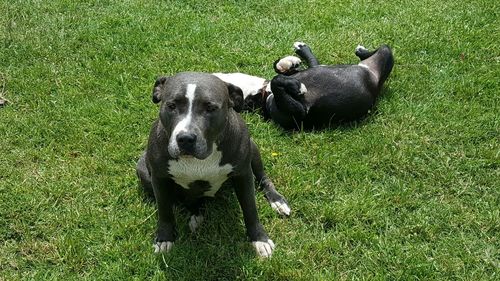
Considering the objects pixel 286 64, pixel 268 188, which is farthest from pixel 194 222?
pixel 286 64

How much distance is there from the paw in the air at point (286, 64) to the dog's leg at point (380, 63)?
61cm

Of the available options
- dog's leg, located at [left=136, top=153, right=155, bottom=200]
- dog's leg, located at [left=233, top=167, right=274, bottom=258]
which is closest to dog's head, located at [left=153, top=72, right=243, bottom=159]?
dog's leg, located at [left=233, top=167, right=274, bottom=258]

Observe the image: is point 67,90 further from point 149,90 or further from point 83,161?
point 83,161

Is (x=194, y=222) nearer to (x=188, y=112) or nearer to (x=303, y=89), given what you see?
(x=188, y=112)

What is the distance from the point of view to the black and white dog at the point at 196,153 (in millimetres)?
3395

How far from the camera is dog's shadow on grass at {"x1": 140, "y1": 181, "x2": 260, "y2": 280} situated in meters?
3.91

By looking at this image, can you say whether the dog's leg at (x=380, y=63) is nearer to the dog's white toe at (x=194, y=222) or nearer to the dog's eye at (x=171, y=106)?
the dog's white toe at (x=194, y=222)

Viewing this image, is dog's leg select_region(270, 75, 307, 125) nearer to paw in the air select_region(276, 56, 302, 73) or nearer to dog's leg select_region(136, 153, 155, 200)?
paw in the air select_region(276, 56, 302, 73)

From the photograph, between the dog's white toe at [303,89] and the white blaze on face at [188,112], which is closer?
the white blaze on face at [188,112]

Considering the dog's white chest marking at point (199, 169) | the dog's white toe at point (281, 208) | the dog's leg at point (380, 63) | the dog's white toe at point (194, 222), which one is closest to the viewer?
the dog's white chest marking at point (199, 169)

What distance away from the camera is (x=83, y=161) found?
16.0 feet

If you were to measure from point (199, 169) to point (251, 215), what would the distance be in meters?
0.55

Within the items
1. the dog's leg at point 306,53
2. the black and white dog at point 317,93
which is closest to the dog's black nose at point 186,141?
the black and white dog at point 317,93

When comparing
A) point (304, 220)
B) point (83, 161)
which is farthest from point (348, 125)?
point (83, 161)
